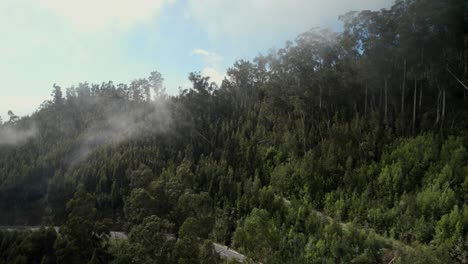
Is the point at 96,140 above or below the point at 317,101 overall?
below

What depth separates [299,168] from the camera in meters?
26.7

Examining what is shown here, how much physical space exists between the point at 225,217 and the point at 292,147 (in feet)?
33.0

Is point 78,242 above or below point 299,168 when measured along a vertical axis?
below

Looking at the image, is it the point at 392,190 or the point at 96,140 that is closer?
the point at 392,190

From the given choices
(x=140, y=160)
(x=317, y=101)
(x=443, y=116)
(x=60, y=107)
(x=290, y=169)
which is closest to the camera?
(x=443, y=116)

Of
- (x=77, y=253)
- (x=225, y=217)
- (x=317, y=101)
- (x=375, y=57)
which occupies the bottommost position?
(x=225, y=217)

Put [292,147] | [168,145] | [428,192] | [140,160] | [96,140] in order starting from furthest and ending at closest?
[96,140] → [168,145] → [140,160] → [292,147] → [428,192]

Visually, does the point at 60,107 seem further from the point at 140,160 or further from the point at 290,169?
the point at 290,169

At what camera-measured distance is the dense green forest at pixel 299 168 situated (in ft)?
54.1

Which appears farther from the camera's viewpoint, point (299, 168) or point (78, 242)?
point (299, 168)

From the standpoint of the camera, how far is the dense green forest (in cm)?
1648

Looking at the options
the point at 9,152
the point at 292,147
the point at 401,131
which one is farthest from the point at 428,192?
the point at 9,152

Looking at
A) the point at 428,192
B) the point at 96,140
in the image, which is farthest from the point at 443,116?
the point at 96,140

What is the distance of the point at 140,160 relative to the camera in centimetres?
3834
